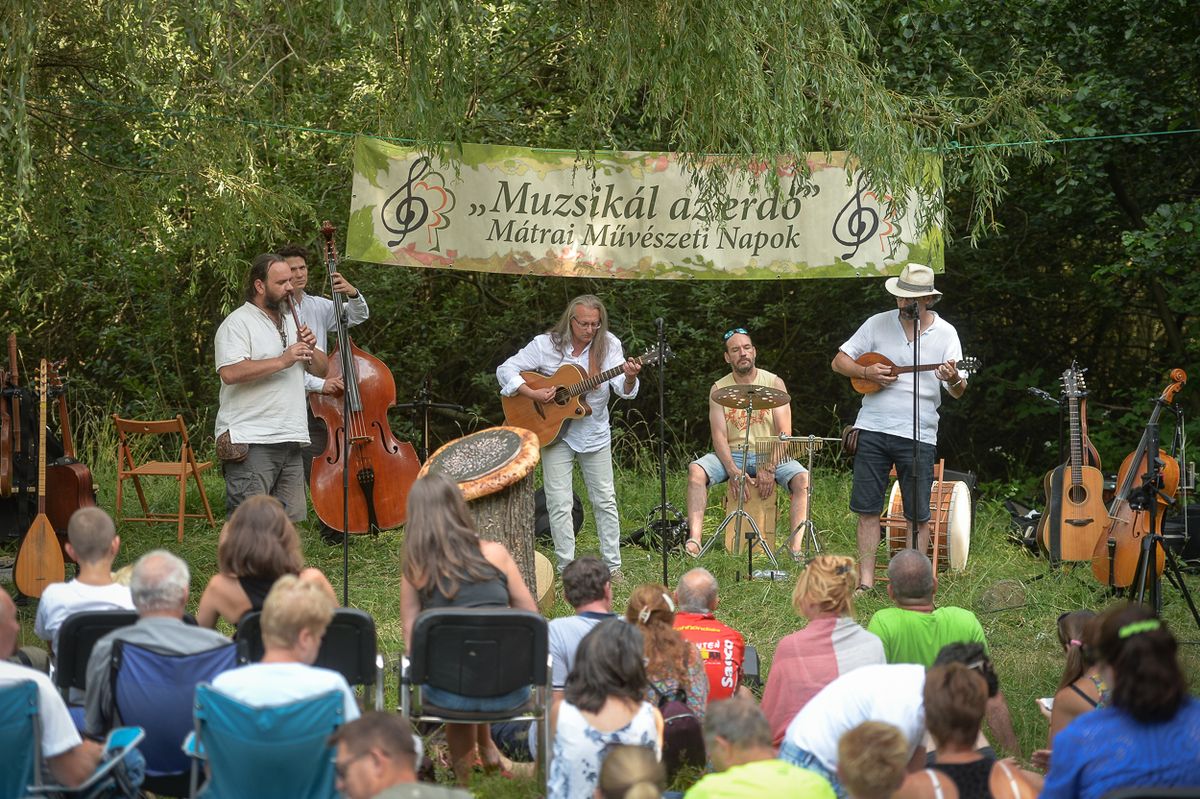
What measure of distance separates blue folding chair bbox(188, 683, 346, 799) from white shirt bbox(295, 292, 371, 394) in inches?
171

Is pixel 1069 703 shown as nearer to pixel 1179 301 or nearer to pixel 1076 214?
pixel 1179 301

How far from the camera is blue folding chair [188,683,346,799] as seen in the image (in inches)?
138

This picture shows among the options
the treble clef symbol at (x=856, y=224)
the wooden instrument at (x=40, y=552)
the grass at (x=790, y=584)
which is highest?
the treble clef symbol at (x=856, y=224)

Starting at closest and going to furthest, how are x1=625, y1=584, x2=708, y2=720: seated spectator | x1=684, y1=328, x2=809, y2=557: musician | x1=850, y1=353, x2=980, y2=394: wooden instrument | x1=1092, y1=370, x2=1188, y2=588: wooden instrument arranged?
x1=625, y1=584, x2=708, y2=720: seated spectator → x1=1092, y1=370, x2=1188, y2=588: wooden instrument → x1=850, y1=353, x2=980, y2=394: wooden instrument → x1=684, y1=328, x2=809, y2=557: musician

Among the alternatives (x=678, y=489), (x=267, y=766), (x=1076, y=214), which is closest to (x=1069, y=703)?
(x=267, y=766)

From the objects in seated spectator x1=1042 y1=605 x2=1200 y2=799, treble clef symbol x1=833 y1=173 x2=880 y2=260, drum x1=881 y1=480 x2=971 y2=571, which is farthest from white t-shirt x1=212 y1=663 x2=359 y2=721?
treble clef symbol x1=833 y1=173 x2=880 y2=260

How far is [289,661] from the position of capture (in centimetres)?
371

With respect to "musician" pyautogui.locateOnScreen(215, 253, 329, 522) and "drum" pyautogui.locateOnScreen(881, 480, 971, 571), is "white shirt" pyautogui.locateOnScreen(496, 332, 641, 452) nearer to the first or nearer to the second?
"musician" pyautogui.locateOnScreen(215, 253, 329, 522)

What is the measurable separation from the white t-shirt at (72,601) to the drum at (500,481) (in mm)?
2126

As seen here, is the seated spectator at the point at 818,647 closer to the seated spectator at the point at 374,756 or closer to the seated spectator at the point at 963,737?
the seated spectator at the point at 963,737

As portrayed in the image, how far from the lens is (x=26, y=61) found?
5922 millimetres

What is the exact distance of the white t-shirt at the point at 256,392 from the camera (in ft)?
23.0

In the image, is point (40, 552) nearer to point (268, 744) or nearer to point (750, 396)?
point (750, 396)

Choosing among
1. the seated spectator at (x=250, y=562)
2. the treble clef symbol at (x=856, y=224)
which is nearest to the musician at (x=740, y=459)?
the treble clef symbol at (x=856, y=224)
